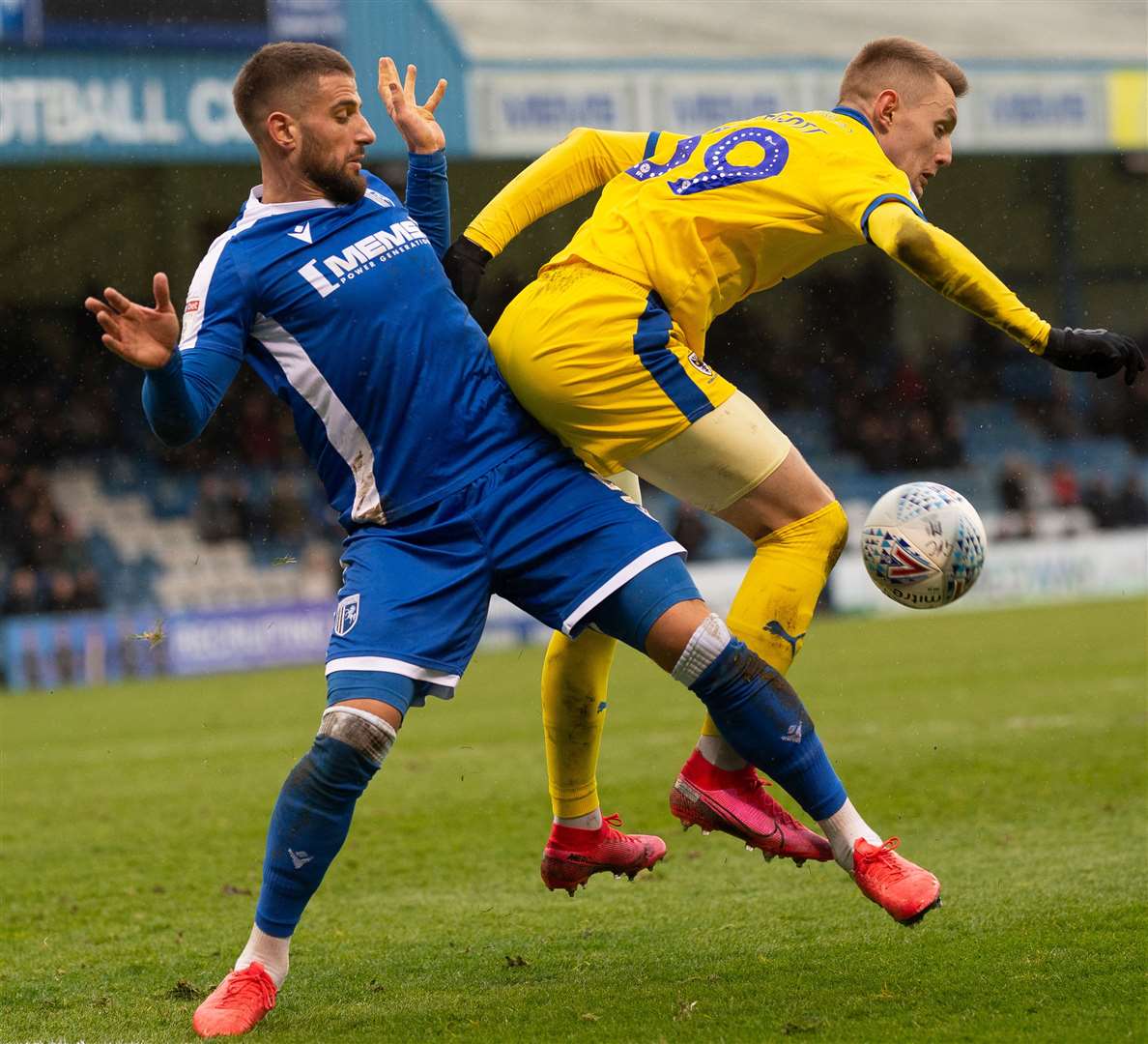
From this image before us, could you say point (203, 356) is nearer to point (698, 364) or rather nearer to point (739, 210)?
point (698, 364)

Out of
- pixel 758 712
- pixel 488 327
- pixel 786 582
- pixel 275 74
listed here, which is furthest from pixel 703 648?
pixel 488 327

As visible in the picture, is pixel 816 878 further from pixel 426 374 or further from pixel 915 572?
pixel 426 374

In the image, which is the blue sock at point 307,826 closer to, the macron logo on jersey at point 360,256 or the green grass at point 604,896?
the green grass at point 604,896

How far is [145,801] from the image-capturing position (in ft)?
28.2

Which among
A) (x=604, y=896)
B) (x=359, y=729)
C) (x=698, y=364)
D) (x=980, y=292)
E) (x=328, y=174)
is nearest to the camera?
(x=359, y=729)

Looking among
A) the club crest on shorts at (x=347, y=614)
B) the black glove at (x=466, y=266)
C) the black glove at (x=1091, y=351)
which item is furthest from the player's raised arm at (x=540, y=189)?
the black glove at (x=1091, y=351)

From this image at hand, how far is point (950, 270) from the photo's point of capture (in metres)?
3.98

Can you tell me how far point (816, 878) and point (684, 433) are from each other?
6.83ft

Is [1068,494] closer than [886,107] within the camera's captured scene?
No

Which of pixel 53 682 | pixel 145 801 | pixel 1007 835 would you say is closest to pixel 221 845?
pixel 145 801

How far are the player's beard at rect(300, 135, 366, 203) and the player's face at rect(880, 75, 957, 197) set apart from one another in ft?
4.55

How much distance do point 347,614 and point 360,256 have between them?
88 centimetres

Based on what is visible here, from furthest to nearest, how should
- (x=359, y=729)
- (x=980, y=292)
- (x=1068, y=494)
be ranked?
(x=1068, y=494), (x=980, y=292), (x=359, y=729)

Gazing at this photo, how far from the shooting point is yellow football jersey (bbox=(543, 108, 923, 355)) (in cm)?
420
